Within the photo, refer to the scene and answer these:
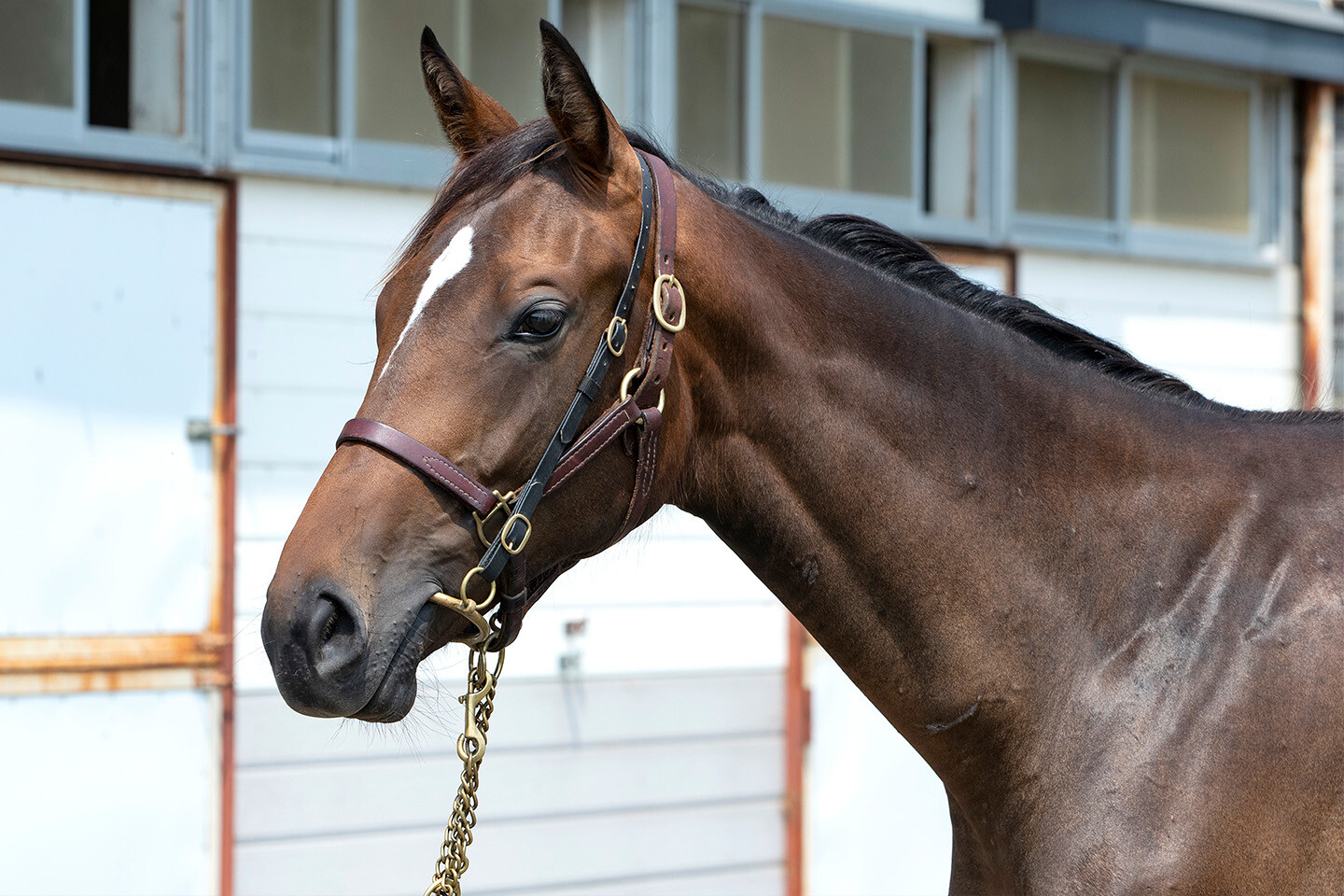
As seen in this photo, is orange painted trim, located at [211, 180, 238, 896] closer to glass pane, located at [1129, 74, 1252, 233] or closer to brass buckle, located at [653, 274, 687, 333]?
brass buckle, located at [653, 274, 687, 333]

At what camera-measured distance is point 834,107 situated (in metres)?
5.27

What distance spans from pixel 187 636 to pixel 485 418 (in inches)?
97.7

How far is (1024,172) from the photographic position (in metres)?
5.64

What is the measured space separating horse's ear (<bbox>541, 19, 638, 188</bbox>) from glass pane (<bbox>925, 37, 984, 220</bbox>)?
3751mm

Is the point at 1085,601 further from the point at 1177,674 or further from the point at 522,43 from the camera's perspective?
the point at 522,43

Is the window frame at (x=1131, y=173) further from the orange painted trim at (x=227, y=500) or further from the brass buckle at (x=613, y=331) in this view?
the brass buckle at (x=613, y=331)

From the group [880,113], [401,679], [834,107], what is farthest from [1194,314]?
[401,679]

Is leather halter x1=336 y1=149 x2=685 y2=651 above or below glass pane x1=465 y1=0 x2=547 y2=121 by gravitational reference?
below

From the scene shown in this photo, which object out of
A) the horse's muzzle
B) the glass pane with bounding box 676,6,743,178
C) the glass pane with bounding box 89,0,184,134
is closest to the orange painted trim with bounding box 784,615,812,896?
the glass pane with bounding box 676,6,743,178

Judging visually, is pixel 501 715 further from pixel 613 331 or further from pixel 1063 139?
pixel 1063 139

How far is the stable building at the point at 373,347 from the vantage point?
3742 millimetres

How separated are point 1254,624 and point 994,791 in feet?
1.59

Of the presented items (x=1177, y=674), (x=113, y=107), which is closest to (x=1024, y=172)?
(x=113, y=107)

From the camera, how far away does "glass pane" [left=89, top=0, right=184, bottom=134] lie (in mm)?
3920
